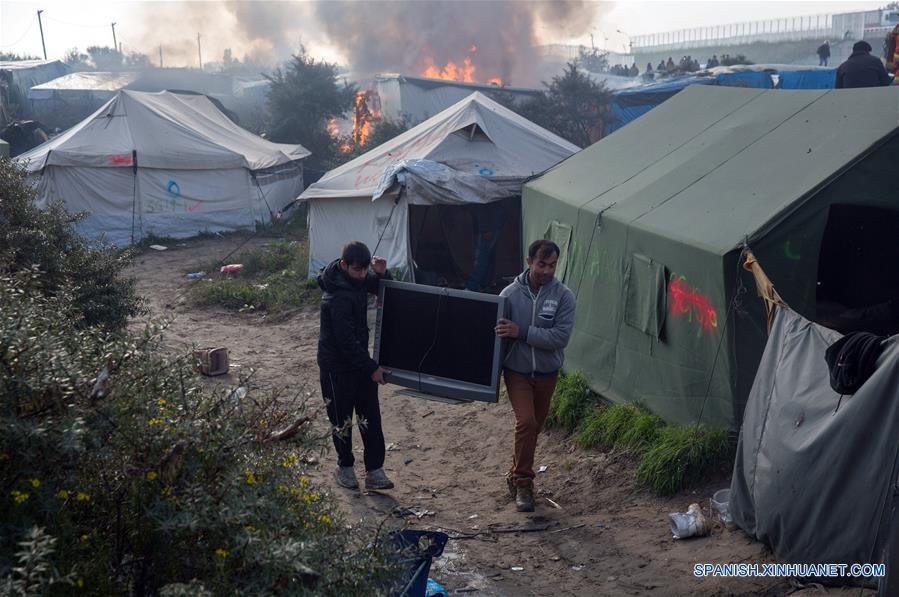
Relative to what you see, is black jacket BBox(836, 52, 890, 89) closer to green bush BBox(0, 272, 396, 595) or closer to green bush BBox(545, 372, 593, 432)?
green bush BBox(545, 372, 593, 432)

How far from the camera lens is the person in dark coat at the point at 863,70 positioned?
1062 cm

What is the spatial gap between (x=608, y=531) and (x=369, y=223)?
9.27 metres

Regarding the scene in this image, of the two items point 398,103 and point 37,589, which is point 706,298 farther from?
point 398,103

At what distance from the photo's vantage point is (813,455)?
15.0ft

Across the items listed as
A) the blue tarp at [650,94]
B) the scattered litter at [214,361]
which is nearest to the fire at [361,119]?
the blue tarp at [650,94]

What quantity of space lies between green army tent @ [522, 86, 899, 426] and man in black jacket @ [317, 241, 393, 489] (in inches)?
94.4

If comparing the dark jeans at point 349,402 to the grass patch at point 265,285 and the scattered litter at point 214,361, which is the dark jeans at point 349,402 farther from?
the grass patch at point 265,285

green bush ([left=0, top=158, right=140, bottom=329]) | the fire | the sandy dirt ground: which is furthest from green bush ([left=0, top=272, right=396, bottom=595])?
the fire

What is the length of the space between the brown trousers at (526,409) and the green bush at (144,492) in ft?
9.61

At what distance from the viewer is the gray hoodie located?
601cm

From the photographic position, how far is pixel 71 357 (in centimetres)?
324

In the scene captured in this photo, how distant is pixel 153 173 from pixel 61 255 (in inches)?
514

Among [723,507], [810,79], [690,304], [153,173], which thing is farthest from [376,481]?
[810,79]

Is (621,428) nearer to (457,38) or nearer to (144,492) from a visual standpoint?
(144,492)
